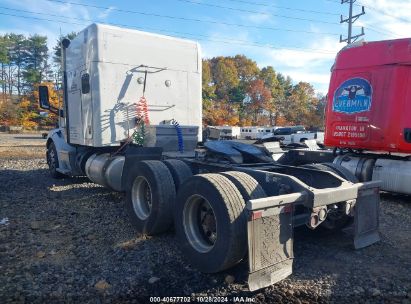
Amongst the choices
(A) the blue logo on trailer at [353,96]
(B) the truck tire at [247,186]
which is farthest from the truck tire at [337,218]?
(A) the blue logo on trailer at [353,96]

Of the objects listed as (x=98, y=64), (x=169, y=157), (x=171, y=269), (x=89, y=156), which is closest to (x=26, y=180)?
(x=89, y=156)

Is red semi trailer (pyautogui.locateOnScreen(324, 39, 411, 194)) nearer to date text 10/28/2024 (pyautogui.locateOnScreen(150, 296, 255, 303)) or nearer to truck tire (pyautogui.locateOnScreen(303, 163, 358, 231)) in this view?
truck tire (pyautogui.locateOnScreen(303, 163, 358, 231))

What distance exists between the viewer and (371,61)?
742 centimetres

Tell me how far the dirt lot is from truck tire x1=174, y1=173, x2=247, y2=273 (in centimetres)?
21

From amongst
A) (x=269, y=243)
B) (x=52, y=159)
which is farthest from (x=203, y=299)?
(x=52, y=159)

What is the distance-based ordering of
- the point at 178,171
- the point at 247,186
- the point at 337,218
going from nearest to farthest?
the point at 247,186 < the point at 337,218 < the point at 178,171

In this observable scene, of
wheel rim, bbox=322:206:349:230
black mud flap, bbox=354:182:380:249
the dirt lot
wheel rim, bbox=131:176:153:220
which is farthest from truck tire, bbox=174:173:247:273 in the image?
wheel rim, bbox=322:206:349:230

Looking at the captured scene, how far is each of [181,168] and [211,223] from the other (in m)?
1.32

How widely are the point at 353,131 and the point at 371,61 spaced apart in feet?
4.86

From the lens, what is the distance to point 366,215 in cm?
407

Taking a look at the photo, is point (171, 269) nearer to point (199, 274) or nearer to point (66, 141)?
point (199, 274)

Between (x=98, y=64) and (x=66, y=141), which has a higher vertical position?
(x=98, y=64)

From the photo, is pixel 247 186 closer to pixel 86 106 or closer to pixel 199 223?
pixel 199 223

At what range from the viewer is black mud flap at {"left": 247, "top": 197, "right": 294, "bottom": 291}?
309 cm
